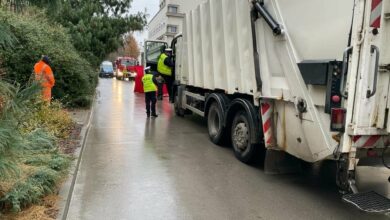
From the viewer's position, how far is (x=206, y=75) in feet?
27.9

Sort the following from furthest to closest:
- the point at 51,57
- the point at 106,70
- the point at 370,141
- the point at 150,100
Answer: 1. the point at 106,70
2. the point at 150,100
3. the point at 51,57
4. the point at 370,141

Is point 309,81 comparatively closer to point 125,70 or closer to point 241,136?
point 241,136

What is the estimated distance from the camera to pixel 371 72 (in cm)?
394

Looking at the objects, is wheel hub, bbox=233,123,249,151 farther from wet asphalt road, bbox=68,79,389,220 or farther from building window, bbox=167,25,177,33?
building window, bbox=167,25,177,33

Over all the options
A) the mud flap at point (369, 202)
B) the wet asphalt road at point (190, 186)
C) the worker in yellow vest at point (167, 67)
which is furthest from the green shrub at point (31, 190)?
the worker in yellow vest at point (167, 67)

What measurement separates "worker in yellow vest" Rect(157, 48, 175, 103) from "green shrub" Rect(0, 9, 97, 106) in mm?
2409

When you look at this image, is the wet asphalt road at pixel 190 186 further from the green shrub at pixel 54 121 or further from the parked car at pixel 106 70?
the parked car at pixel 106 70

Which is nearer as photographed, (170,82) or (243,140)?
(243,140)

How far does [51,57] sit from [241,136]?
6.96 m

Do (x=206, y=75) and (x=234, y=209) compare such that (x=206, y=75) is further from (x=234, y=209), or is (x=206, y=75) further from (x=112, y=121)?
(x=234, y=209)

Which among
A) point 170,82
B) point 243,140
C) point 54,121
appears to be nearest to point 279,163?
point 243,140

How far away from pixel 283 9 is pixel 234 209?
102 inches

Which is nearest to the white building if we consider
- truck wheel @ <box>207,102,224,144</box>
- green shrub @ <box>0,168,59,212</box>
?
truck wheel @ <box>207,102,224,144</box>

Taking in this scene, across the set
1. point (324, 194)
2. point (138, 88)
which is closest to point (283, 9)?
point (324, 194)
